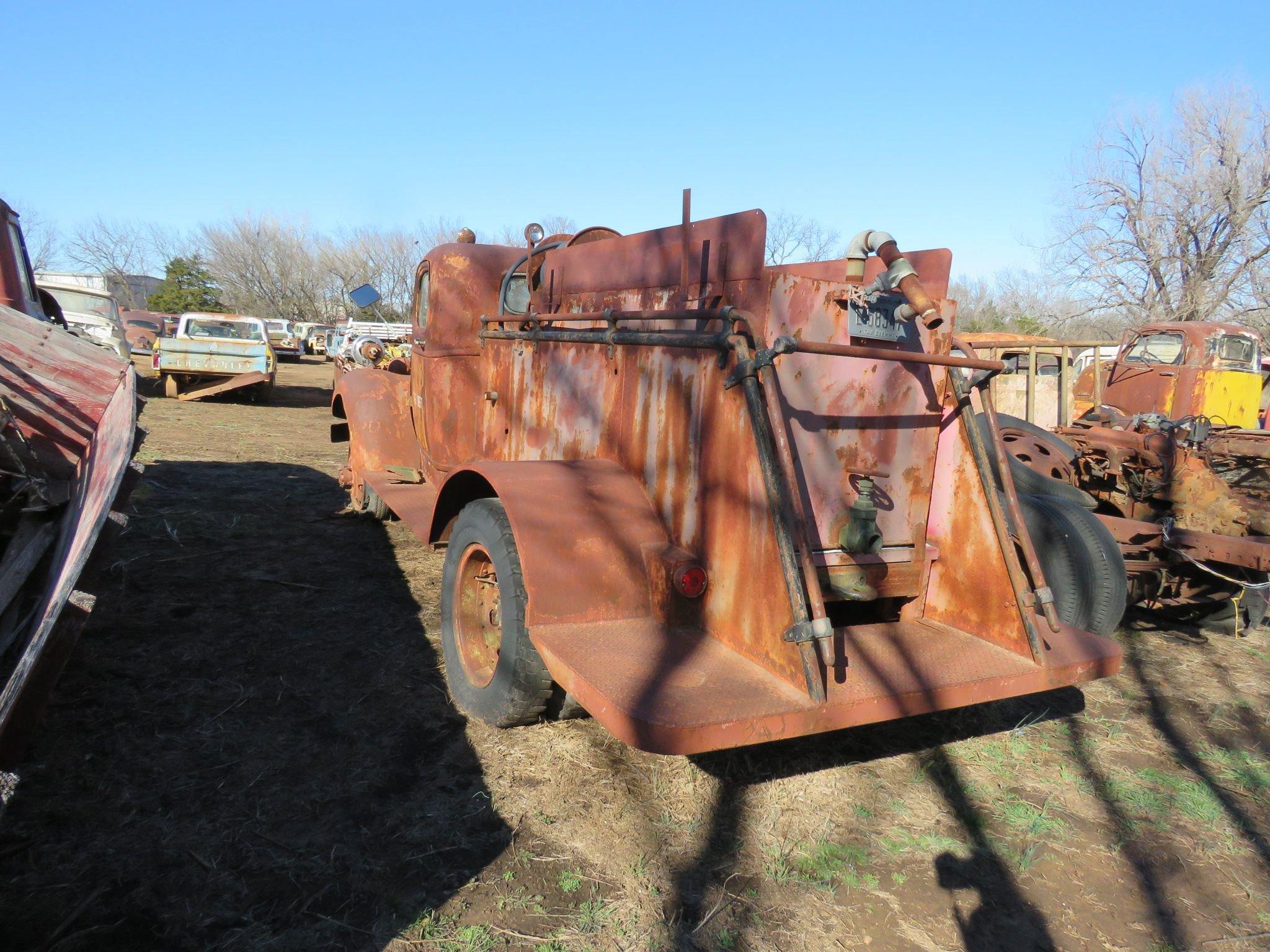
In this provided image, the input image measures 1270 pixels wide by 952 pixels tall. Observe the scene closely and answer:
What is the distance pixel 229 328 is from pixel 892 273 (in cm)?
1678

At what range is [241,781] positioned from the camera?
2.88 m

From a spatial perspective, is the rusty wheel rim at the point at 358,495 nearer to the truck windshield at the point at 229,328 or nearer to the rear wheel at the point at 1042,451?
the rear wheel at the point at 1042,451

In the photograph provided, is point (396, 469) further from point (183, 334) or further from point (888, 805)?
point (183, 334)

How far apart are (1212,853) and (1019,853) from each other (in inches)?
29.4


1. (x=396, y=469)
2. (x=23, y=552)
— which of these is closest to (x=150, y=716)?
(x=23, y=552)

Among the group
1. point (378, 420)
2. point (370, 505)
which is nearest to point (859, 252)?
point (378, 420)

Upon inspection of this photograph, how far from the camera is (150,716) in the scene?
10.7 feet

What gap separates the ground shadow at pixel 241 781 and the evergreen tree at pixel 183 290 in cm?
4047

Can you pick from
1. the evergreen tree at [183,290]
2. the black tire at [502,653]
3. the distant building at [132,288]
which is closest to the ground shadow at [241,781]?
the black tire at [502,653]

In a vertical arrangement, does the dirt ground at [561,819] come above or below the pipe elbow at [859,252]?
below

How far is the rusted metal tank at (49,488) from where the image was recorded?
2.06m

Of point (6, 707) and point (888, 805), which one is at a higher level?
point (6, 707)

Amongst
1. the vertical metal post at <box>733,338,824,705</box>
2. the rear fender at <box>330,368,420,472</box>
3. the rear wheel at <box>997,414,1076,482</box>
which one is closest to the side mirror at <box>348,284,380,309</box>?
the rear fender at <box>330,368,420,472</box>

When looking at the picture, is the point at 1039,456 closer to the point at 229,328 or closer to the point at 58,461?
the point at 58,461
